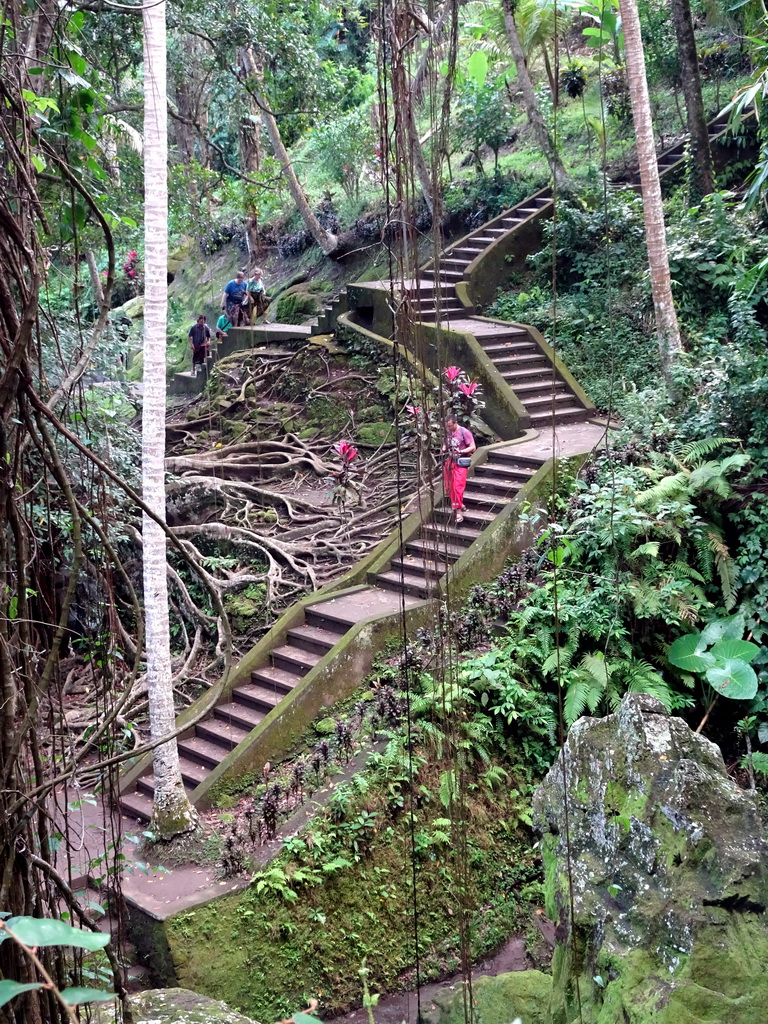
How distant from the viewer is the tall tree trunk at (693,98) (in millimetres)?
12366

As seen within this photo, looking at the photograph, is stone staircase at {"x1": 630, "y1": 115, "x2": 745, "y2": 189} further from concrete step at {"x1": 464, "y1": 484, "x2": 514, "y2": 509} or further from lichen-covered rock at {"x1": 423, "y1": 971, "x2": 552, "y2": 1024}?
lichen-covered rock at {"x1": 423, "y1": 971, "x2": 552, "y2": 1024}

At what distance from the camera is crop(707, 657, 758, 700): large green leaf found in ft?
23.4

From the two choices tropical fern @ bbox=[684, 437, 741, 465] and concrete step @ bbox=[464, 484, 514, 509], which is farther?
concrete step @ bbox=[464, 484, 514, 509]

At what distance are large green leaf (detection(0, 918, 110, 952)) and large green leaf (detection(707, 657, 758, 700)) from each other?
7.03 metres

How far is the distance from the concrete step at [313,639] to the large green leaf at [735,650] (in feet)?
11.5

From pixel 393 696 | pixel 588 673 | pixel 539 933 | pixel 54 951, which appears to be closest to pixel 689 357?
pixel 588 673

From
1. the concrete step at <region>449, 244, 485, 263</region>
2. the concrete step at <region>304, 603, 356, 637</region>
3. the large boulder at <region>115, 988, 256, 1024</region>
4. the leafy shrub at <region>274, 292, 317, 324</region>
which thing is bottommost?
the concrete step at <region>304, 603, 356, 637</region>

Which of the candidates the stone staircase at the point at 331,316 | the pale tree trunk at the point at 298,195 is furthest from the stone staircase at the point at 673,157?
the pale tree trunk at the point at 298,195

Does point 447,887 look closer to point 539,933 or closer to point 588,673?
point 539,933

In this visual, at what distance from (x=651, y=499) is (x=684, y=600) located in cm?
98

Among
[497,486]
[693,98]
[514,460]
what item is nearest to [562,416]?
[514,460]

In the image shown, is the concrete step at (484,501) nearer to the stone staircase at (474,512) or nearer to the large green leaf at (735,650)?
the stone staircase at (474,512)

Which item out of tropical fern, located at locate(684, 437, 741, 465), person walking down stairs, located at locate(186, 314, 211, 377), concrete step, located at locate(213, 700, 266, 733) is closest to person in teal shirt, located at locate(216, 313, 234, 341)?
person walking down stairs, located at locate(186, 314, 211, 377)

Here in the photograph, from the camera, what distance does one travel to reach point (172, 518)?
11508mm
